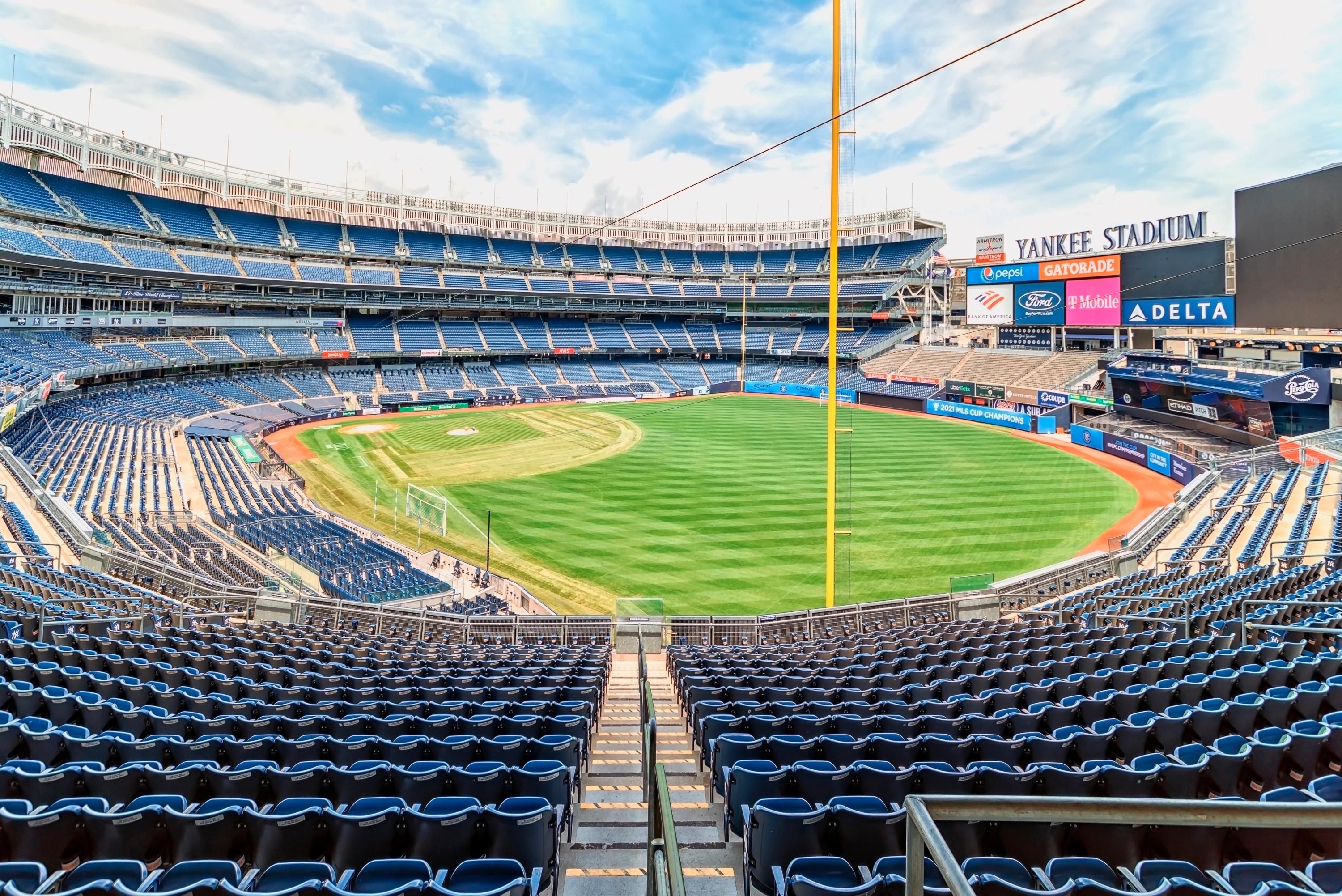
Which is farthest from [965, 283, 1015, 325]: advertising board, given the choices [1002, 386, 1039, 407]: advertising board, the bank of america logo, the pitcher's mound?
the pitcher's mound

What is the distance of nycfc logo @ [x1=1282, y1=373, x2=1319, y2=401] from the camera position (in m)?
35.8

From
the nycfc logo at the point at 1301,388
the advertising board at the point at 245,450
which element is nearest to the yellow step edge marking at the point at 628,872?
the advertising board at the point at 245,450

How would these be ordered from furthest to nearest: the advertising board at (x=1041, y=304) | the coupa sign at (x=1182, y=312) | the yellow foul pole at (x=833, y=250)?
1. the advertising board at (x=1041, y=304)
2. the coupa sign at (x=1182, y=312)
3. the yellow foul pole at (x=833, y=250)

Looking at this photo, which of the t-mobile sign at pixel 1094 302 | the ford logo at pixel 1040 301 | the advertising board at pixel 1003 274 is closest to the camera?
the t-mobile sign at pixel 1094 302

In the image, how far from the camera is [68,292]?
5081cm

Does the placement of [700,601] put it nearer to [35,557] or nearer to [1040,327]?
[35,557]

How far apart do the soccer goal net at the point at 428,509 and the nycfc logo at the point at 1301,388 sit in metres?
40.2

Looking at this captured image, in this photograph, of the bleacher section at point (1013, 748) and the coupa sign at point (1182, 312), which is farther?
the coupa sign at point (1182, 312)

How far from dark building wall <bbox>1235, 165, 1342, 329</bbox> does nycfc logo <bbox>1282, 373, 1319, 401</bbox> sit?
2555mm

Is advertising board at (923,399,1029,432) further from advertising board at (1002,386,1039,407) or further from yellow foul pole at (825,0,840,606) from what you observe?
yellow foul pole at (825,0,840,606)

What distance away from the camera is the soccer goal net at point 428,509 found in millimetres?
30109

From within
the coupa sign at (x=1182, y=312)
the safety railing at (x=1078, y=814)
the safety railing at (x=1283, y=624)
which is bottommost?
the safety railing at (x=1283, y=624)

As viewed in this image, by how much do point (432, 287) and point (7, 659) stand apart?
7291cm

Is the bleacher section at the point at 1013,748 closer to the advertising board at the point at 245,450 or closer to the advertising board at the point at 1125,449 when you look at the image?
the advertising board at the point at 245,450
